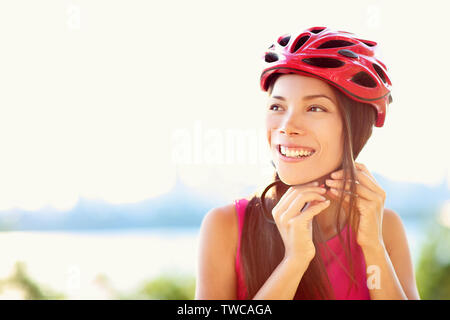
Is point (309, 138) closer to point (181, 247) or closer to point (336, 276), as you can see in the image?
point (336, 276)

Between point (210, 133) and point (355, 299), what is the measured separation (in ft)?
6.43

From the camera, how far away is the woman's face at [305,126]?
2009mm

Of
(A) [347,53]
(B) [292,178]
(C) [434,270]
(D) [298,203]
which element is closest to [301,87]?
(A) [347,53]

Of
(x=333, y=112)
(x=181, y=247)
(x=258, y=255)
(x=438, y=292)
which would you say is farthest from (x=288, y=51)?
(x=181, y=247)

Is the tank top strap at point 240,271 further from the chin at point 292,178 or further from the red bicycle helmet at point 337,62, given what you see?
the red bicycle helmet at point 337,62

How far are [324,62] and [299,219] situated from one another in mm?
701

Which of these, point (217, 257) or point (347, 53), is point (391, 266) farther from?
point (347, 53)

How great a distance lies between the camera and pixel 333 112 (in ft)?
6.71

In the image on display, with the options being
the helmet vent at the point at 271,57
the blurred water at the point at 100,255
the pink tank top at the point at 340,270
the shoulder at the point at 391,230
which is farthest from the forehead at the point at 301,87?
the blurred water at the point at 100,255

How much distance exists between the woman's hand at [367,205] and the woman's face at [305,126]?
118 millimetres

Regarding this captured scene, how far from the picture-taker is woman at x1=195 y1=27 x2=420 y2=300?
6.48ft

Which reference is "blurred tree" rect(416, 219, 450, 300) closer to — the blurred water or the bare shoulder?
the blurred water

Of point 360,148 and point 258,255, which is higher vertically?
point 360,148

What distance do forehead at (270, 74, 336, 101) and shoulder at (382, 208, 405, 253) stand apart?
27.6 inches
